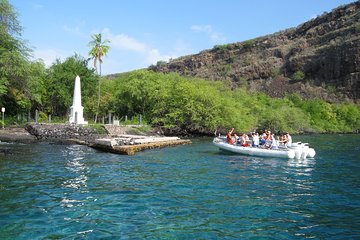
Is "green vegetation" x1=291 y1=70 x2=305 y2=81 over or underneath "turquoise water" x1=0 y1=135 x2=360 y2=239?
over

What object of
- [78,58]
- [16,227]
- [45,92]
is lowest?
[16,227]

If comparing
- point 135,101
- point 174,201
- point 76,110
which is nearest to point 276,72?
point 135,101

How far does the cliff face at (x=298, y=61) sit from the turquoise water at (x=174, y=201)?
349 ft

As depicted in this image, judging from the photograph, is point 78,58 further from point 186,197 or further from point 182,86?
point 186,197

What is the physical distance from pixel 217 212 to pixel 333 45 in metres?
137

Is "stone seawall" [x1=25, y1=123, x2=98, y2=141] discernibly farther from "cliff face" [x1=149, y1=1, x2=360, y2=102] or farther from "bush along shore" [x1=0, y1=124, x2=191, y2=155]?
"cliff face" [x1=149, y1=1, x2=360, y2=102]

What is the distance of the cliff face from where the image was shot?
126 meters

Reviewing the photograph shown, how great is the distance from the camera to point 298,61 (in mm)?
143000

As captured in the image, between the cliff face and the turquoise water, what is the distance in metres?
106

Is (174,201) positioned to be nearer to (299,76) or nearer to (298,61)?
(299,76)

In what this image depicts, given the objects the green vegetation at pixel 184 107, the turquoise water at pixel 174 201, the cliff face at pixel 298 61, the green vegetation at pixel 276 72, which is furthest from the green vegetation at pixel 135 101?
the green vegetation at pixel 276 72

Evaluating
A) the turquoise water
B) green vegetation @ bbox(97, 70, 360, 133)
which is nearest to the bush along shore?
green vegetation @ bbox(97, 70, 360, 133)

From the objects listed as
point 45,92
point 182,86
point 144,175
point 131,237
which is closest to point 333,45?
point 182,86

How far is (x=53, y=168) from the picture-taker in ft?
72.2
